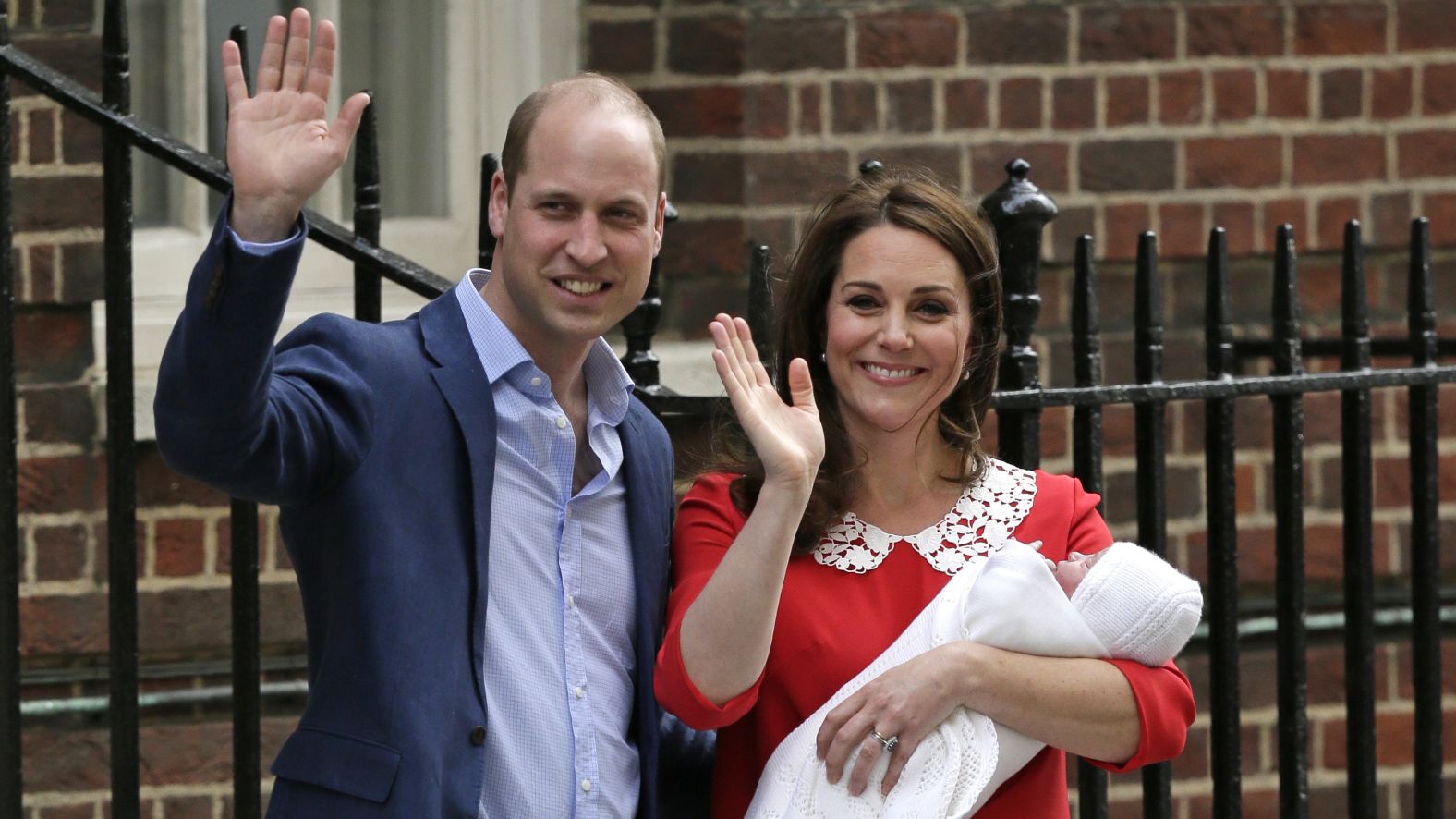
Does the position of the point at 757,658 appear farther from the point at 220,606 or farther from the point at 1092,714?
the point at 220,606

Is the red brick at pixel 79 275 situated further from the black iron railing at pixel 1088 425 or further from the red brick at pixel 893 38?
the red brick at pixel 893 38

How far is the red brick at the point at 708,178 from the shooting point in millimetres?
4199

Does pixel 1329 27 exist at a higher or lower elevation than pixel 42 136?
higher

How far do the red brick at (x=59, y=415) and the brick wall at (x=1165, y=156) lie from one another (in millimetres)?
1394

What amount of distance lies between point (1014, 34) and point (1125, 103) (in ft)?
1.05

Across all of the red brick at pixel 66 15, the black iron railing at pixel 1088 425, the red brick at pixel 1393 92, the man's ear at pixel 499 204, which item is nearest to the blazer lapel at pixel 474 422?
the man's ear at pixel 499 204

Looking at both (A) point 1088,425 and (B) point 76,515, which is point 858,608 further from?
(B) point 76,515

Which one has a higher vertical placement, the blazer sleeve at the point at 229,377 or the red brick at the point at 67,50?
the red brick at the point at 67,50

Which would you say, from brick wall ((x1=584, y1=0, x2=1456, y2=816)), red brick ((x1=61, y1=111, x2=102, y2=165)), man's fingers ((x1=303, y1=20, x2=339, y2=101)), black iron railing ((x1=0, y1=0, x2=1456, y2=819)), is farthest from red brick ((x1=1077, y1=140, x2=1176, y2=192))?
man's fingers ((x1=303, y1=20, x2=339, y2=101))

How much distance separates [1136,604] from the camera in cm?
221


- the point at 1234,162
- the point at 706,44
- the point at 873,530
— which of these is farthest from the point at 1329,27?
the point at 873,530

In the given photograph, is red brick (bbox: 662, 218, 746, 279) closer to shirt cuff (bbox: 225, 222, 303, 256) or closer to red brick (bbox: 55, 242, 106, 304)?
red brick (bbox: 55, 242, 106, 304)

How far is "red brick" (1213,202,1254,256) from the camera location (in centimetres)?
426

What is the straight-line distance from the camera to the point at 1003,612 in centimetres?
222
